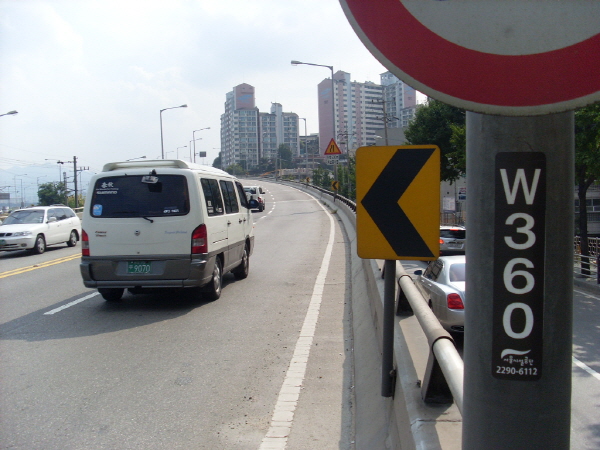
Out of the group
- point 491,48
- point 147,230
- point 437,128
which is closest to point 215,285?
point 147,230

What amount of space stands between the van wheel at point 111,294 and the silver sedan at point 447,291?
5.47 metres

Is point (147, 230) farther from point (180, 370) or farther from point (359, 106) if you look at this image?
point (359, 106)

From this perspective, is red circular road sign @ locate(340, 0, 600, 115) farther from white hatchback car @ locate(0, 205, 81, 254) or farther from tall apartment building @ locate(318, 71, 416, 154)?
tall apartment building @ locate(318, 71, 416, 154)

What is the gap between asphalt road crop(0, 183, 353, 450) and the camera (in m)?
4.52

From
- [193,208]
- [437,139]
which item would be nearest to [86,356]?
[193,208]

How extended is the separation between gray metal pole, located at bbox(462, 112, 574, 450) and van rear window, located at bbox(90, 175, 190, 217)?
25.6 feet

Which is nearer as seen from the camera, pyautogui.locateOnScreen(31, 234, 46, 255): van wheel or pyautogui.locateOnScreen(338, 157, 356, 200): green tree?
pyautogui.locateOnScreen(31, 234, 46, 255): van wheel

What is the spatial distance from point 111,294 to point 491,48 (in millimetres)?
9422

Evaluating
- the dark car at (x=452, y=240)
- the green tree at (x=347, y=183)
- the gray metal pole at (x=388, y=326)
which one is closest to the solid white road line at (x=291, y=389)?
the gray metal pole at (x=388, y=326)

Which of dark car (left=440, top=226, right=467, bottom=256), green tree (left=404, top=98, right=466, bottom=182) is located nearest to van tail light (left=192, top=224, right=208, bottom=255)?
dark car (left=440, top=226, right=467, bottom=256)

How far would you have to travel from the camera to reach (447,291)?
31.2ft

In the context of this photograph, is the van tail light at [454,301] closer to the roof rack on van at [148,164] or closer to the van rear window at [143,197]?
the van rear window at [143,197]

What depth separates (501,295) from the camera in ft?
4.64

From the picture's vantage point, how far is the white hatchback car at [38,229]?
18.8 meters
